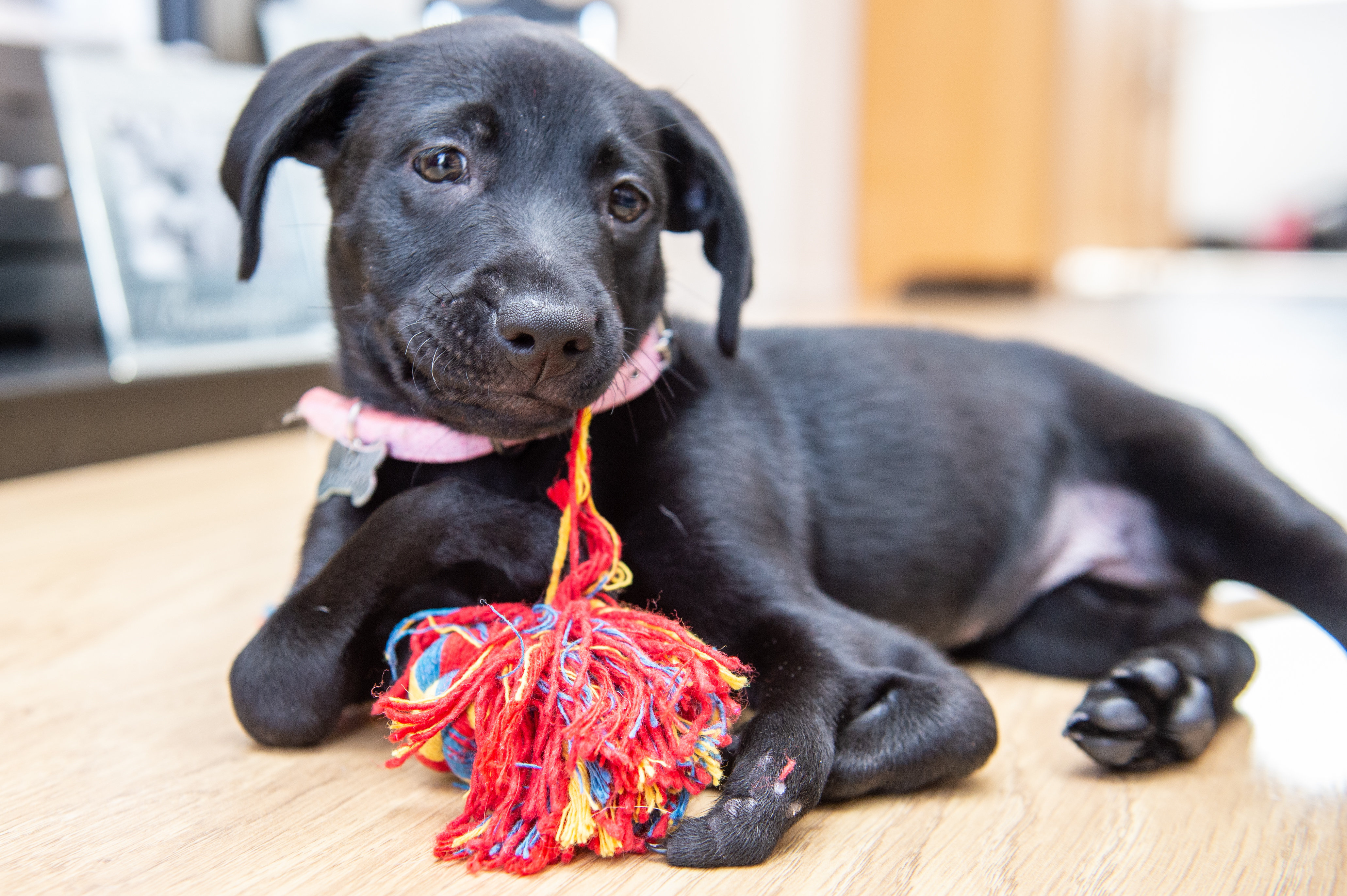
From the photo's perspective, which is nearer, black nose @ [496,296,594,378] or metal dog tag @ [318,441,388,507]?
black nose @ [496,296,594,378]

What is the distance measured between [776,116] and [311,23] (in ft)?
12.7

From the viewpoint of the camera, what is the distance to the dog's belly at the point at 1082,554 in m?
1.99

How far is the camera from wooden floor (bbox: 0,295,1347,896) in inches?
46.3

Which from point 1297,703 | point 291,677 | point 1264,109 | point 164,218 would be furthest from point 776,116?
point 1264,109

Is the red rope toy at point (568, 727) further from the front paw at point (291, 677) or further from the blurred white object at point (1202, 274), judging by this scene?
Answer: the blurred white object at point (1202, 274)

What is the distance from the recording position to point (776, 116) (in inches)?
298

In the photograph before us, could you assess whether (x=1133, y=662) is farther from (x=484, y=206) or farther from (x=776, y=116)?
(x=776, y=116)

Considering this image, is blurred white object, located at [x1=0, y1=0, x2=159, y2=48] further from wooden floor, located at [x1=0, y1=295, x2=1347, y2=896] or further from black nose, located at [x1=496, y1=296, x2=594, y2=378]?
black nose, located at [x1=496, y1=296, x2=594, y2=378]

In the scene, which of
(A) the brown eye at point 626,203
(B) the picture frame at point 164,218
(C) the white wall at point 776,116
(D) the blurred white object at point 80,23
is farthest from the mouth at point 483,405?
(C) the white wall at point 776,116

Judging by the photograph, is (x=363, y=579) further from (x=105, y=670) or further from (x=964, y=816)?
(x=964, y=816)

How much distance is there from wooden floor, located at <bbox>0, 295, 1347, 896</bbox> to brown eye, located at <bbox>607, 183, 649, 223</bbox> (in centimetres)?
79

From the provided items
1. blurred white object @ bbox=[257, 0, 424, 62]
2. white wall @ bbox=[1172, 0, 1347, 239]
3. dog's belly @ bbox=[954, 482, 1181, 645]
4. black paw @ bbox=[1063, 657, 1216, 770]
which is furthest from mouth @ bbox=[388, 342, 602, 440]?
white wall @ bbox=[1172, 0, 1347, 239]

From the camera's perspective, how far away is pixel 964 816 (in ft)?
4.39

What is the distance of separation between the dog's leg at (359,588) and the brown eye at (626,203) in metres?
0.43
